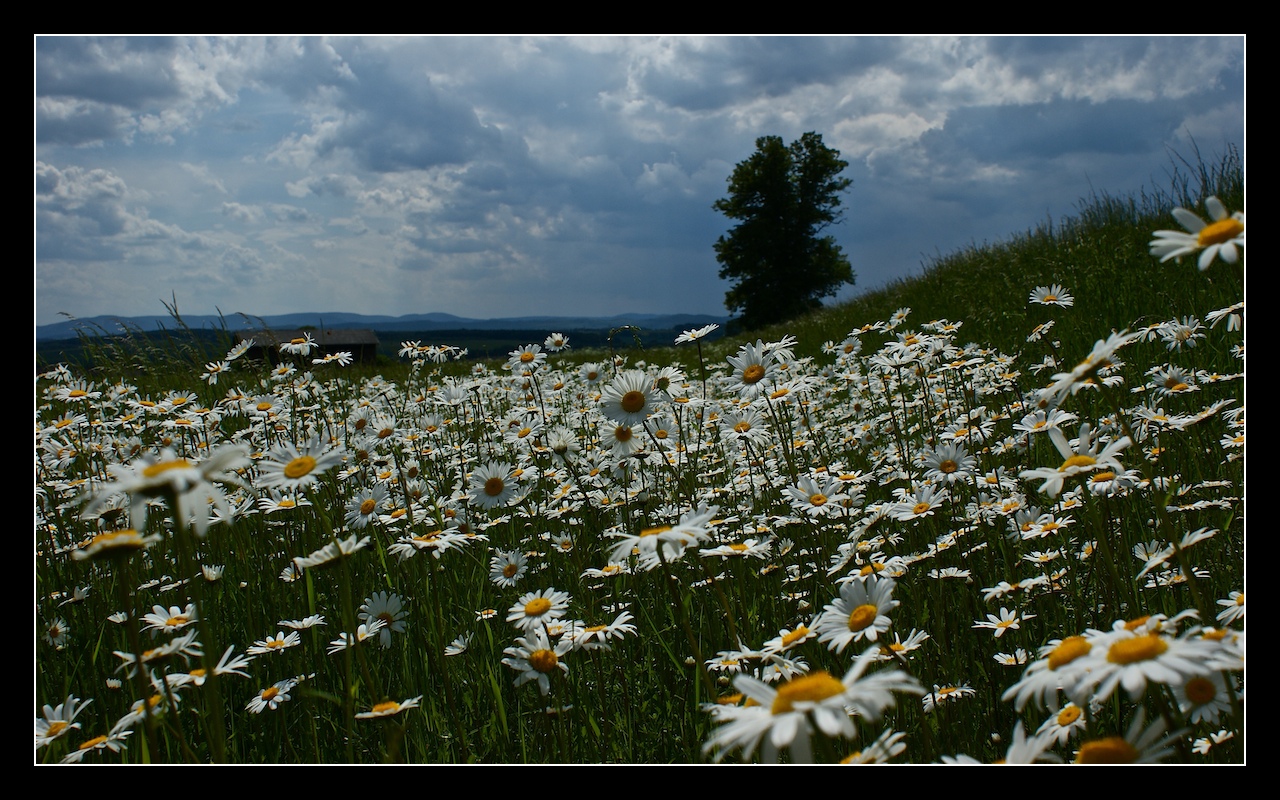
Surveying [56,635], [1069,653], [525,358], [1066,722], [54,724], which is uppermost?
[525,358]

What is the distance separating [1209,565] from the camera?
98.0 inches

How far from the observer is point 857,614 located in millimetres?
1749

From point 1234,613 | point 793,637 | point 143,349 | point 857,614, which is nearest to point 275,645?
point 793,637

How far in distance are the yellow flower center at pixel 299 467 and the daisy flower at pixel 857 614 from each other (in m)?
1.37

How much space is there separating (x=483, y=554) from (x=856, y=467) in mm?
2433

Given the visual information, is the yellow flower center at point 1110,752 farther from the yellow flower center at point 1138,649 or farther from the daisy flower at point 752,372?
the daisy flower at point 752,372

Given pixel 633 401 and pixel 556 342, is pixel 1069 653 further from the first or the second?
pixel 556 342

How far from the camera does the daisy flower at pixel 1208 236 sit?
1317mm

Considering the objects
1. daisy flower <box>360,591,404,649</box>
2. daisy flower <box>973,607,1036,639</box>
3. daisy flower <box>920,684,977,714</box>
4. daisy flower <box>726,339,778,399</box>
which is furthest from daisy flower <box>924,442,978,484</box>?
daisy flower <box>360,591,404,649</box>

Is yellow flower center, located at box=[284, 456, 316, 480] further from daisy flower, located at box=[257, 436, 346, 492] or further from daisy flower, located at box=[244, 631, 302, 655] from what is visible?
daisy flower, located at box=[244, 631, 302, 655]

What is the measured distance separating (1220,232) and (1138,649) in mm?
832
